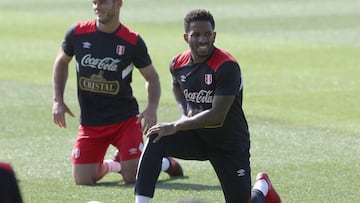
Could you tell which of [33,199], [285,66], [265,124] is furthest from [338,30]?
[33,199]

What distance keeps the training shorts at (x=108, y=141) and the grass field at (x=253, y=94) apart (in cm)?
29

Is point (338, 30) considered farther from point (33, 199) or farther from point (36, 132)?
point (33, 199)

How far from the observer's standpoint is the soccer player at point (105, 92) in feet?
34.3

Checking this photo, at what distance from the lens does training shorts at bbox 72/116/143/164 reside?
34.7ft

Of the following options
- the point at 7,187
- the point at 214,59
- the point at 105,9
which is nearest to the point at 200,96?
the point at 214,59

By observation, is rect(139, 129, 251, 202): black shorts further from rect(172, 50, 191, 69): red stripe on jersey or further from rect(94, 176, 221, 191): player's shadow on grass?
rect(94, 176, 221, 191): player's shadow on grass

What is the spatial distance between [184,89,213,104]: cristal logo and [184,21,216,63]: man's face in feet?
1.03

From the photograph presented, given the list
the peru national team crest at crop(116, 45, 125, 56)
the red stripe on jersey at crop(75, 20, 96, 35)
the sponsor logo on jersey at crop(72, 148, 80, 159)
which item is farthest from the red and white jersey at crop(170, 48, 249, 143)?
the sponsor logo on jersey at crop(72, 148, 80, 159)

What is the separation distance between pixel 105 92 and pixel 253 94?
6.39m

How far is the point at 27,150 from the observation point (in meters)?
12.1

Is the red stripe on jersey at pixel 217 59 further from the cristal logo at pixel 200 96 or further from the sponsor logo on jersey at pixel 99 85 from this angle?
the sponsor logo on jersey at pixel 99 85

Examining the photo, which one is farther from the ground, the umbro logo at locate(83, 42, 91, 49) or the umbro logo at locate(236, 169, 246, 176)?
the umbro logo at locate(83, 42, 91, 49)

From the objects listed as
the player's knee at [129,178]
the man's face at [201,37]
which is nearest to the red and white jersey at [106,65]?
the player's knee at [129,178]

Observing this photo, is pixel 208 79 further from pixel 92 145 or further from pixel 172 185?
pixel 92 145
